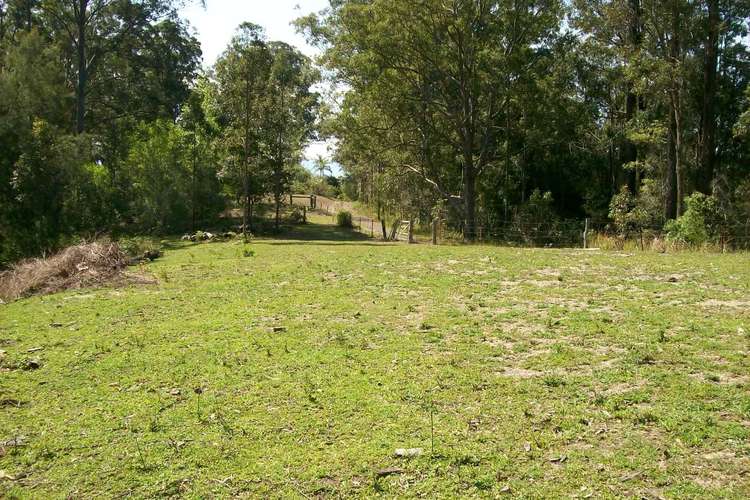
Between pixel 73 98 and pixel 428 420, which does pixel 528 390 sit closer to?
pixel 428 420

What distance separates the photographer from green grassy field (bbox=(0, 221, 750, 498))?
409cm

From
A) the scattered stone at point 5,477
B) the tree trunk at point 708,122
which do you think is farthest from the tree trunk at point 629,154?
the scattered stone at point 5,477

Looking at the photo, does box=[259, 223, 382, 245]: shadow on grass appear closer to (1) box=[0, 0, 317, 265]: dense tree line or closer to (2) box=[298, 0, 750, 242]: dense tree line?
(1) box=[0, 0, 317, 265]: dense tree line

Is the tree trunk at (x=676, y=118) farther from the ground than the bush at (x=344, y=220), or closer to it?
farther from the ground

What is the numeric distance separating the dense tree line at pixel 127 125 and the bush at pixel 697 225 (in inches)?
699

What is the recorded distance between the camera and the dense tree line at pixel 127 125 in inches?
888

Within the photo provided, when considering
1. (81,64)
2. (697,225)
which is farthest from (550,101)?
(81,64)

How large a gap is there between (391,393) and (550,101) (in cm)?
2139

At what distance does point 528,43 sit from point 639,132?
6143 millimetres

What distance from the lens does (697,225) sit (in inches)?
636

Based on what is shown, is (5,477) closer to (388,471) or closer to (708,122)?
(388,471)

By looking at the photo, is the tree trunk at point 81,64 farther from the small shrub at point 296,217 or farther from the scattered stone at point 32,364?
the scattered stone at point 32,364

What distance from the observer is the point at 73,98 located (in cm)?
3438

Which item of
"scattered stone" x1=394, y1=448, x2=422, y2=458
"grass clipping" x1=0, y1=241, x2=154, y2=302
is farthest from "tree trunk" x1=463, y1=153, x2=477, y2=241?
"scattered stone" x1=394, y1=448, x2=422, y2=458
